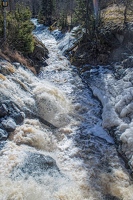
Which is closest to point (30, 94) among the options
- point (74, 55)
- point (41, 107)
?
point (41, 107)

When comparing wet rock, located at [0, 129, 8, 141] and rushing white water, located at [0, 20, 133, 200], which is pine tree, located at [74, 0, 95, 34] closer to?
rushing white water, located at [0, 20, 133, 200]

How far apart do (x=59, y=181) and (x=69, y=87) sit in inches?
309

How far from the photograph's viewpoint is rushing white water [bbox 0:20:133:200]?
6152mm

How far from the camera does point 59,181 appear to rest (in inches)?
256

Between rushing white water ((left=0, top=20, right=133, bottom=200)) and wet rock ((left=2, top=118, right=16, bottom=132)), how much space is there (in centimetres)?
23

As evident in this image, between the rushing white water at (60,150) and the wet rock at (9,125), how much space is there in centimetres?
23

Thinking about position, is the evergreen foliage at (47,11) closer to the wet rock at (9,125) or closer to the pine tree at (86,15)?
the pine tree at (86,15)

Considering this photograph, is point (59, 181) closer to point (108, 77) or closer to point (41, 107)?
point (41, 107)

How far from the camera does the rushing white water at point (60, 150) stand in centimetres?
615

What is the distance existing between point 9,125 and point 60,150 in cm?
225

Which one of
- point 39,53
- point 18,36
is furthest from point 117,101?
point 39,53

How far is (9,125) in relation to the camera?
822cm

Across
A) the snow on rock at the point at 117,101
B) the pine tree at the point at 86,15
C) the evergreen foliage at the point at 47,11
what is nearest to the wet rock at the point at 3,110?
the snow on rock at the point at 117,101

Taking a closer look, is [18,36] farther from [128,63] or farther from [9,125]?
[9,125]
